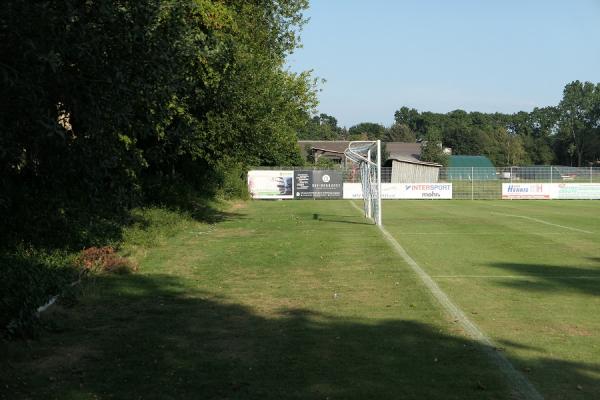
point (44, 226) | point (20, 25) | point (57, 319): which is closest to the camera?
point (20, 25)

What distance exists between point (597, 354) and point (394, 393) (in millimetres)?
2389

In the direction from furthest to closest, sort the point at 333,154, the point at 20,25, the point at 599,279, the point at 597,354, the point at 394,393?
the point at 333,154 < the point at 599,279 < the point at 597,354 < the point at 20,25 < the point at 394,393

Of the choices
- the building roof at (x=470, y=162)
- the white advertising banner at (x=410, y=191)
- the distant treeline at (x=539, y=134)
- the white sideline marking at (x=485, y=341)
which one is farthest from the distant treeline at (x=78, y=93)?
the building roof at (x=470, y=162)

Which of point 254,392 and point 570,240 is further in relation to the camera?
point 570,240

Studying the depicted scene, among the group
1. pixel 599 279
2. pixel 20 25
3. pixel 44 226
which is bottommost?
pixel 599 279

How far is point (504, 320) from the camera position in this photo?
7.78 meters

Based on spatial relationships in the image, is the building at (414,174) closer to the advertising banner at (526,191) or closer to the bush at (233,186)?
the advertising banner at (526,191)

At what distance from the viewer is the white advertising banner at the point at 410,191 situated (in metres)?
49.0

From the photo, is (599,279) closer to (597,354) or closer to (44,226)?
(597,354)

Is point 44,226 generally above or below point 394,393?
above

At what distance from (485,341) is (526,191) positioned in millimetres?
44974

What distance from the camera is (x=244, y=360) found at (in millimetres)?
6094

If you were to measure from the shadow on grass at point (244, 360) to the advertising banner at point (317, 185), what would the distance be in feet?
135

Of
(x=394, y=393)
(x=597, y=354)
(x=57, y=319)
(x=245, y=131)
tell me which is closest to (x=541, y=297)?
(x=597, y=354)
